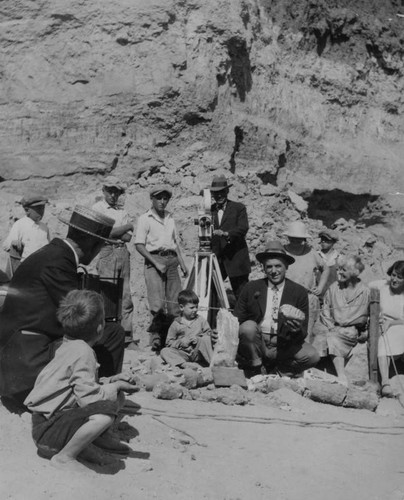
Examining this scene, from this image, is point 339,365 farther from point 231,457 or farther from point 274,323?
point 231,457

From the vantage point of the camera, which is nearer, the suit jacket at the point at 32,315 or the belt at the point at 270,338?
the suit jacket at the point at 32,315

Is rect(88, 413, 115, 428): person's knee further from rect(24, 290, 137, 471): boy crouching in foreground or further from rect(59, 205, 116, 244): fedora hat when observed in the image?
rect(59, 205, 116, 244): fedora hat

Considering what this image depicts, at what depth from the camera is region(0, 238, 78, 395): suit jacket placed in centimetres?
601

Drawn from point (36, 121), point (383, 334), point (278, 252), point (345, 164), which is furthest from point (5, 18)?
point (383, 334)

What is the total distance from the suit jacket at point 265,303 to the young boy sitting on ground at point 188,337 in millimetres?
389

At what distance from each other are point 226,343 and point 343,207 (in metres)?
7.87

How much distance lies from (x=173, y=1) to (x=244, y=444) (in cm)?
837

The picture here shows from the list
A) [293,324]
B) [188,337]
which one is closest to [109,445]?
[188,337]

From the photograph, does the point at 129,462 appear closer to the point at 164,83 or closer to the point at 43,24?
the point at 164,83

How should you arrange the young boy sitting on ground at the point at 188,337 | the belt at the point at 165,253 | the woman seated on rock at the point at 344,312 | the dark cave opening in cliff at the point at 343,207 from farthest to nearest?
1. the dark cave opening in cliff at the point at 343,207
2. the belt at the point at 165,253
3. the woman seated on rock at the point at 344,312
4. the young boy sitting on ground at the point at 188,337

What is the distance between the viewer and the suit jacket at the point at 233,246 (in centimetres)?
966

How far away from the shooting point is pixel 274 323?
8.55 meters

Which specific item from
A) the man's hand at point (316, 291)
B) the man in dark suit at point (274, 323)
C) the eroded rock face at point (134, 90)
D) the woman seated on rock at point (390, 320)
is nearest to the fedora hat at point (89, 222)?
the man in dark suit at point (274, 323)

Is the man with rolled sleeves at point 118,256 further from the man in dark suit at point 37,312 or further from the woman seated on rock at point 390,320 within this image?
the man in dark suit at point 37,312
